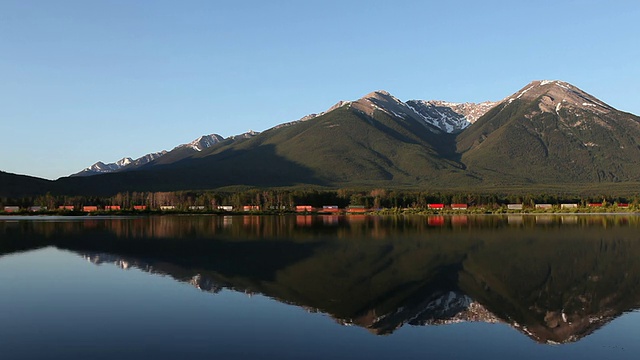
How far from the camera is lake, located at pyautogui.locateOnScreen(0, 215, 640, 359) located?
2470 cm

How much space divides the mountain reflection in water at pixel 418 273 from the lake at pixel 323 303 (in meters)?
0.17

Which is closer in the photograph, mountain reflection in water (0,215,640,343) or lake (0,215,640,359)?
lake (0,215,640,359)

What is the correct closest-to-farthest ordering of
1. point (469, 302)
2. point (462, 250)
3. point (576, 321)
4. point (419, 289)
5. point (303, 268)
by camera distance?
point (576, 321), point (469, 302), point (419, 289), point (303, 268), point (462, 250)

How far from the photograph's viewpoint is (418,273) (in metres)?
45.8

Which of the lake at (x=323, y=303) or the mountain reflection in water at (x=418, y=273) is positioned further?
the mountain reflection in water at (x=418, y=273)

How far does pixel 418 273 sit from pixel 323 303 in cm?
1399

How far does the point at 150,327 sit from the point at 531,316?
62.0 ft

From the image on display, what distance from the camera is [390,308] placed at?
32.5 m

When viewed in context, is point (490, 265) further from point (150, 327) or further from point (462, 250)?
point (150, 327)

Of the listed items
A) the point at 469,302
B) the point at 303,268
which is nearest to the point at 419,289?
the point at 469,302

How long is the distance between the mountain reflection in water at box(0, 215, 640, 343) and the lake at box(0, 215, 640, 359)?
0.56 feet

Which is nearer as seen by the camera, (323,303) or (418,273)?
(323,303)

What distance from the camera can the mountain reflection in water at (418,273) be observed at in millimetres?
31594

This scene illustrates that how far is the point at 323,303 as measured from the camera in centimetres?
3375
